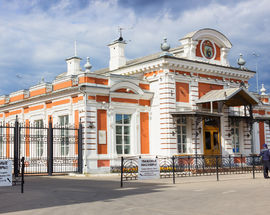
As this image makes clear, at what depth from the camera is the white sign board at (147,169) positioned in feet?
46.9

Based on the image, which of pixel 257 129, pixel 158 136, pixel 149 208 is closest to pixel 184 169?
pixel 158 136

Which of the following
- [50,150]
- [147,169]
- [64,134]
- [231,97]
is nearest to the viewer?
[147,169]

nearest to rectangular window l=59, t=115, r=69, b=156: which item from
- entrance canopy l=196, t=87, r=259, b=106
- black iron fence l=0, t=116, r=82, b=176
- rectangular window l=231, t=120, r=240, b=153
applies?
black iron fence l=0, t=116, r=82, b=176

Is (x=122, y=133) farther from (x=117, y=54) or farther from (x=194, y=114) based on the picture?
(x=117, y=54)

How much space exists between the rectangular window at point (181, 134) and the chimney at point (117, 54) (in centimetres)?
619

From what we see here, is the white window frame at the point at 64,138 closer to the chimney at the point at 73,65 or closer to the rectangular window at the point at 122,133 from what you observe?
the rectangular window at the point at 122,133

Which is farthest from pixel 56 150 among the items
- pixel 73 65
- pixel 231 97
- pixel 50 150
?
pixel 231 97

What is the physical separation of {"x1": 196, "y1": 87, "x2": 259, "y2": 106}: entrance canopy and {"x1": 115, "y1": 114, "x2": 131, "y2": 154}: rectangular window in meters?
4.51

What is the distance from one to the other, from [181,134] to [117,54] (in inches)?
289

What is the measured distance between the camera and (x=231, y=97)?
22.9m

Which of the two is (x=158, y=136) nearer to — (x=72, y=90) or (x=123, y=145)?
(x=123, y=145)

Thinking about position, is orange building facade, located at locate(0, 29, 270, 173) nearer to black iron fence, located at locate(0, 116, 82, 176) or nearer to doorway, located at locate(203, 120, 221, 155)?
doorway, located at locate(203, 120, 221, 155)

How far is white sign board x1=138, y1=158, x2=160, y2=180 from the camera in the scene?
562 inches

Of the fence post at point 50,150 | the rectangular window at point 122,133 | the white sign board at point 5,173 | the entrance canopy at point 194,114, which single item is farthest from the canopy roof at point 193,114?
the white sign board at point 5,173
